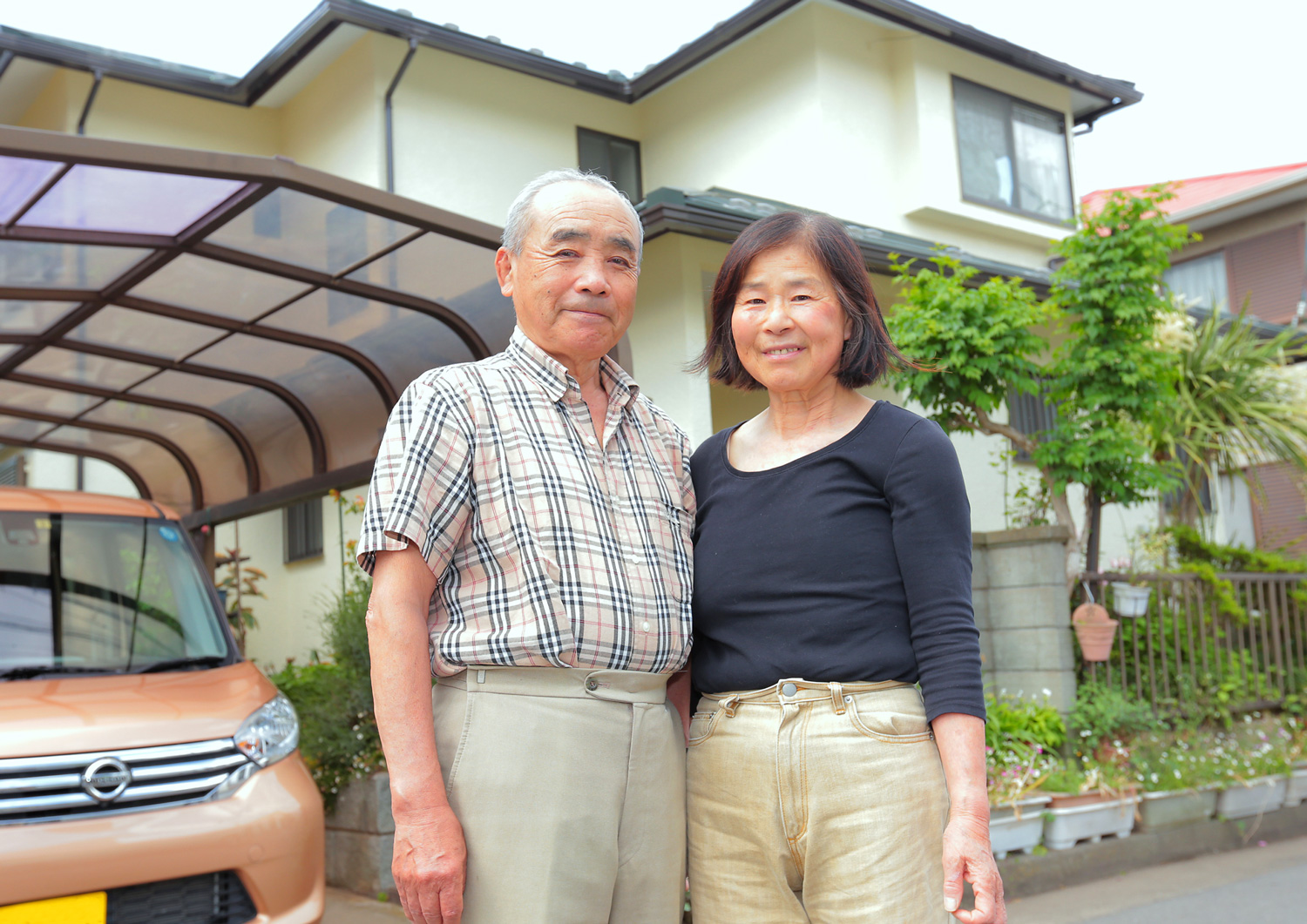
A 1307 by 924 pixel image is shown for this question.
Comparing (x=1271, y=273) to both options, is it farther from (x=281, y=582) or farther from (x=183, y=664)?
(x=183, y=664)

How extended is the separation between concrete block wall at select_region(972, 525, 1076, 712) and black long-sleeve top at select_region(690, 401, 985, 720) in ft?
15.2

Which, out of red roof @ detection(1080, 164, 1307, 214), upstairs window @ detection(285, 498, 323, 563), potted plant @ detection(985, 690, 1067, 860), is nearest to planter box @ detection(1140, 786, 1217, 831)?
potted plant @ detection(985, 690, 1067, 860)

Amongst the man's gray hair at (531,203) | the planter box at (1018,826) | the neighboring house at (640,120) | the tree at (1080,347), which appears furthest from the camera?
the neighboring house at (640,120)

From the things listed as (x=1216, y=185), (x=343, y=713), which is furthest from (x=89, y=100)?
(x=1216, y=185)

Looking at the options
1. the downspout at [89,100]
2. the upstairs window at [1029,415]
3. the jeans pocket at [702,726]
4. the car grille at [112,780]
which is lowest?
the car grille at [112,780]

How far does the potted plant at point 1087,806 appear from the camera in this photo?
5.64 m

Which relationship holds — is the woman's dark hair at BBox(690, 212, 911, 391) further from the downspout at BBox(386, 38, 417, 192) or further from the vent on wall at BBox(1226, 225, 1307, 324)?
the vent on wall at BBox(1226, 225, 1307, 324)

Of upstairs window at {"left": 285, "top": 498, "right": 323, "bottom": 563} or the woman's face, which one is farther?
upstairs window at {"left": 285, "top": 498, "right": 323, "bottom": 563}

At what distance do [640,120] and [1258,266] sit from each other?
11382 millimetres

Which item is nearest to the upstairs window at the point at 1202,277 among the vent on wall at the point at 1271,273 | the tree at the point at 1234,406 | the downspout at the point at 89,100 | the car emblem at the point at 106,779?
the vent on wall at the point at 1271,273

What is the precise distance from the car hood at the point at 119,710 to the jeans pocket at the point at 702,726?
214cm

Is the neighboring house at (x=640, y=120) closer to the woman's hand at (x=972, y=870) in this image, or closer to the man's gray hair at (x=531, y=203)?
the man's gray hair at (x=531, y=203)

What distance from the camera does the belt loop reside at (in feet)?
6.41

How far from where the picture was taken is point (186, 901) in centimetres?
332
